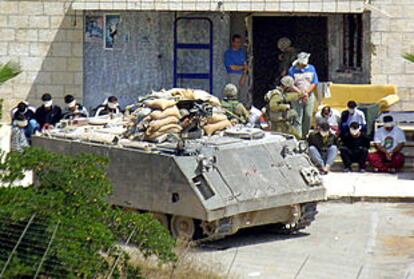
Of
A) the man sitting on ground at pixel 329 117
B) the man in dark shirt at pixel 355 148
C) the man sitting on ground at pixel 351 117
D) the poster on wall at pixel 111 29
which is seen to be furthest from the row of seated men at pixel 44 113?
the man in dark shirt at pixel 355 148

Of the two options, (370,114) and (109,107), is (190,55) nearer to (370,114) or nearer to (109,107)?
(109,107)

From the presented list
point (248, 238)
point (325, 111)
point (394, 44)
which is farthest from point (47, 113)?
point (248, 238)

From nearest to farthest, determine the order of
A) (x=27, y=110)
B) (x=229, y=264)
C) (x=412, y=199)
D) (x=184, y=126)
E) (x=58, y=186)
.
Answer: (x=58, y=186)
(x=229, y=264)
(x=184, y=126)
(x=412, y=199)
(x=27, y=110)

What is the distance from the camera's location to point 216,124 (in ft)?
64.9

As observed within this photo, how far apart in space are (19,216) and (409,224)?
876 cm

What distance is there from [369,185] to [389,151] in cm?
133

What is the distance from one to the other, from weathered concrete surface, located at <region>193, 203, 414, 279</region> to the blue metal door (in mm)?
6023

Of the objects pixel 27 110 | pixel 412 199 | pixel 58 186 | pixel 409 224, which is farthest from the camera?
pixel 27 110

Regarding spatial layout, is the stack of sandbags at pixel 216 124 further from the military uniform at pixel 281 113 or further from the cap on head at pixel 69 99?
the cap on head at pixel 69 99

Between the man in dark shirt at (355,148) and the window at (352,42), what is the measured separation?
8.03ft

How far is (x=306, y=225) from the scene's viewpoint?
776 inches

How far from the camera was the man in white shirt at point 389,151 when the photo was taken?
2411 cm

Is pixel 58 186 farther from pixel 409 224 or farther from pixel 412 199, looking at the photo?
pixel 412 199

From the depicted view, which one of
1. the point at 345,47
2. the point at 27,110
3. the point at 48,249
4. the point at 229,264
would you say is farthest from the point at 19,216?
the point at 345,47
